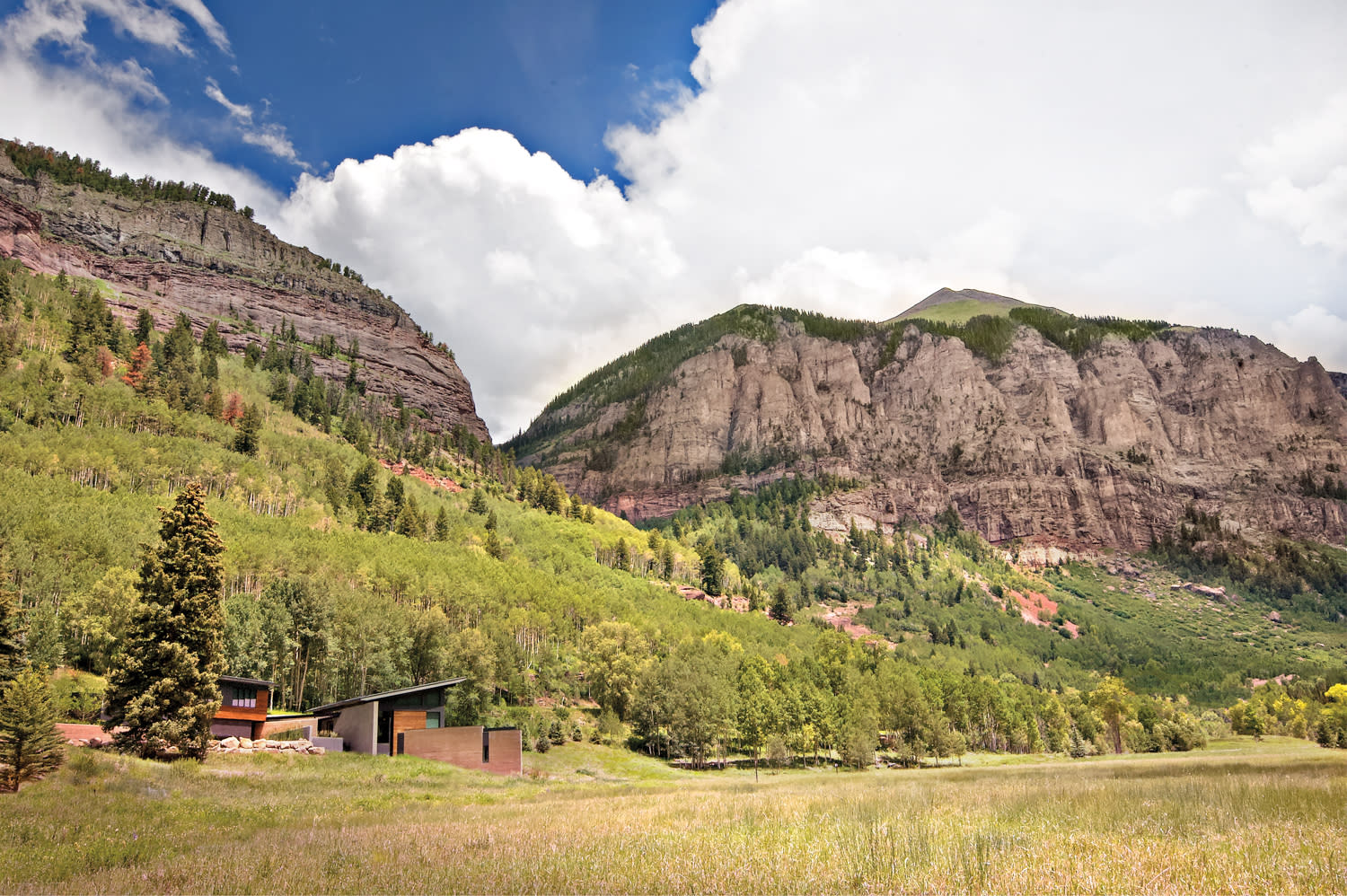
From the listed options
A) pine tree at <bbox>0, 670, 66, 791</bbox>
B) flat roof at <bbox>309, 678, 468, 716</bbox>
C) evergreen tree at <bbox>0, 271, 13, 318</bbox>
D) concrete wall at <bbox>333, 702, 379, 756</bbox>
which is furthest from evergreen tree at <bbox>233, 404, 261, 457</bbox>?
pine tree at <bbox>0, 670, 66, 791</bbox>

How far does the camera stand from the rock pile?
42.5m

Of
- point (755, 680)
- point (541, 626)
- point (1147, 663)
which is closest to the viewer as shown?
point (755, 680)

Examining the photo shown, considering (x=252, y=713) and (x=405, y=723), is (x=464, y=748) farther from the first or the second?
(x=252, y=713)

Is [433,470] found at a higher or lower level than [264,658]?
higher

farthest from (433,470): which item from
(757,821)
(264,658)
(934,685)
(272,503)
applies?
(757,821)

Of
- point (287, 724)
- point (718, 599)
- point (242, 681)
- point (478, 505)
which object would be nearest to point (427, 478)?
point (478, 505)

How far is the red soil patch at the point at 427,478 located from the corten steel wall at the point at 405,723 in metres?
98.4

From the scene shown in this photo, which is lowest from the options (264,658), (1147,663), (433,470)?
(1147,663)

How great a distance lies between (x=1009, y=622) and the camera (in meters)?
171

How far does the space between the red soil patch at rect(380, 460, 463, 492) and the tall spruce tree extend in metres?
110

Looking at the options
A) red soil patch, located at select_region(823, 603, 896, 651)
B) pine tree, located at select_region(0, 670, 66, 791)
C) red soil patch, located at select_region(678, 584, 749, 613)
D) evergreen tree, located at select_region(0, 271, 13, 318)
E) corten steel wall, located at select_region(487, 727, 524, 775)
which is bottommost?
corten steel wall, located at select_region(487, 727, 524, 775)

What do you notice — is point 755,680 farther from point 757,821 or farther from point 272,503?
point 272,503

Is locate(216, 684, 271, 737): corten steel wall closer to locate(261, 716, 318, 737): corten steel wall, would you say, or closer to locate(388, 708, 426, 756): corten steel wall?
locate(261, 716, 318, 737): corten steel wall

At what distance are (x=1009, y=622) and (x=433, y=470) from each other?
5449 inches
